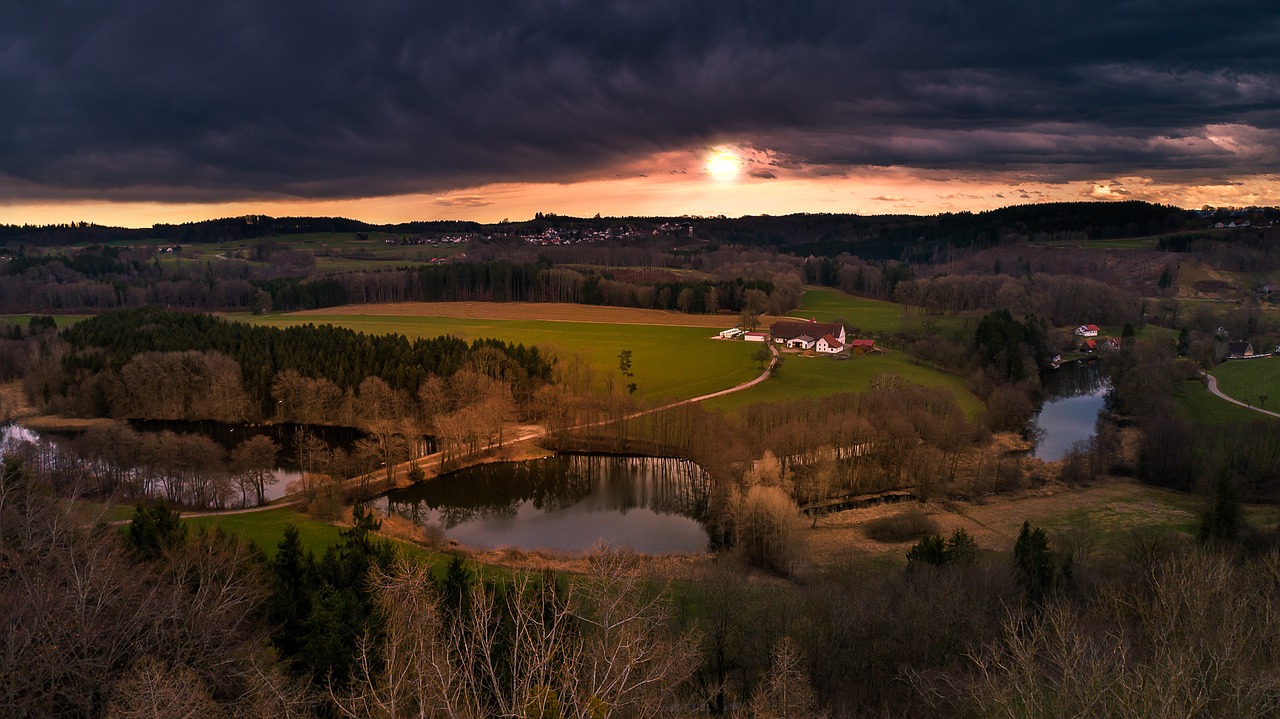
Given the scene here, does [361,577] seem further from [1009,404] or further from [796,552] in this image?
[1009,404]

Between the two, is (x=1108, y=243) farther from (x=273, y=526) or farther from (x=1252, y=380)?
(x=273, y=526)

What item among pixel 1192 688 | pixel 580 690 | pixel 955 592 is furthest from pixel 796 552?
pixel 580 690

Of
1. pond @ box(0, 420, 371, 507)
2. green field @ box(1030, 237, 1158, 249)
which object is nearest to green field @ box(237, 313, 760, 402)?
pond @ box(0, 420, 371, 507)

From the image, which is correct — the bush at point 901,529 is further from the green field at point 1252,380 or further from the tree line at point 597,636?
the green field at point 1252,380

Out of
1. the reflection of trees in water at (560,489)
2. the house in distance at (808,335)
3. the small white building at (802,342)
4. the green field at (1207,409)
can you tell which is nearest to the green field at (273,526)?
the reflection of trees in water at (560,489)

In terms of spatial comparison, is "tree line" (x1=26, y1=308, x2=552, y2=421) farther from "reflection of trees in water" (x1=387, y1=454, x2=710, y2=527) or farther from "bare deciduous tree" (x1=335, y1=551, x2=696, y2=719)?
"bare deciduous tree" (x1=335, y1=551, x2=696, y2=719)
